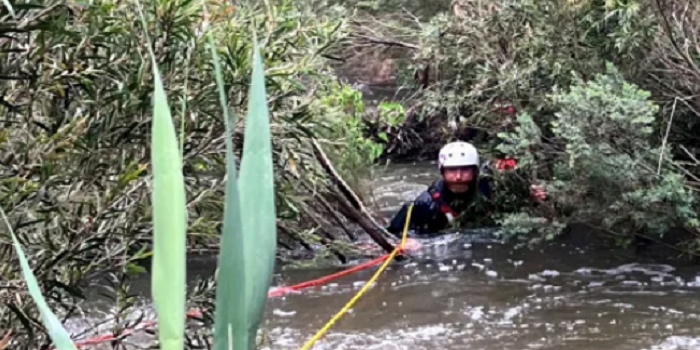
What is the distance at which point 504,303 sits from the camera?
652 cm

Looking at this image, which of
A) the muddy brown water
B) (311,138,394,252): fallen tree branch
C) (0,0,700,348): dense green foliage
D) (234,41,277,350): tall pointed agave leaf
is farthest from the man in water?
(234,41,277,350): tall pointed agave leaf

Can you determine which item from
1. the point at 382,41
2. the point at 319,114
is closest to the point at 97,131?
the point at 319,114

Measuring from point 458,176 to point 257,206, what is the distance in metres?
7.46

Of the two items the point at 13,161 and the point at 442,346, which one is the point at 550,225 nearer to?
the point at 442,346

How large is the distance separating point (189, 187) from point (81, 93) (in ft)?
2.11

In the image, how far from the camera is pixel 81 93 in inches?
127

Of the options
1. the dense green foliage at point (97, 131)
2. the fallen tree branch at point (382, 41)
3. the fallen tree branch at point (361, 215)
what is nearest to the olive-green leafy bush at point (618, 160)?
the fallen tree branch at point (361, 215)

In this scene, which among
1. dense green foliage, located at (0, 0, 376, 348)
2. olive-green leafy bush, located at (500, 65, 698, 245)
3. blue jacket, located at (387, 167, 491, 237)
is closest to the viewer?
dense green foliage, located at (0, 0, 376, 348)

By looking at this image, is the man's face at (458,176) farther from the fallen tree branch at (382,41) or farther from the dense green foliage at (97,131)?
the dense green foliage at (97,131)

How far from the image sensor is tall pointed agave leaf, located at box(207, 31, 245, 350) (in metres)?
0.83

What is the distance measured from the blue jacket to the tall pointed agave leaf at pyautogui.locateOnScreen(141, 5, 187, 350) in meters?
7.73

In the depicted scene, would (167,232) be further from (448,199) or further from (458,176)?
(448,199)

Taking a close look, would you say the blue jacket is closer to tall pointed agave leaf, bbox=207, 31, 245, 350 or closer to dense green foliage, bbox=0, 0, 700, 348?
dense green foliage, bbox=0, 0, 700, 348

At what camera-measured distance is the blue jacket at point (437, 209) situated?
861 centimetres
